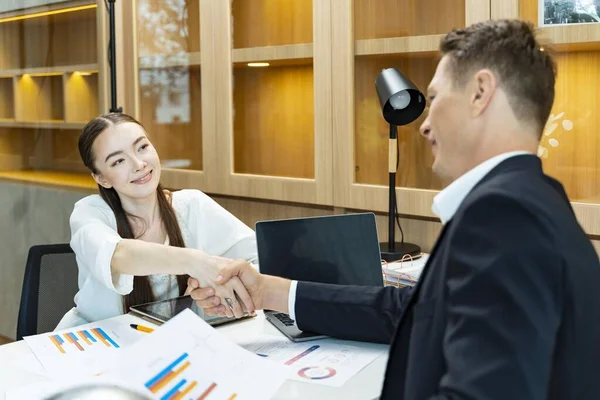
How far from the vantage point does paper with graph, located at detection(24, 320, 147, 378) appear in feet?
4.92

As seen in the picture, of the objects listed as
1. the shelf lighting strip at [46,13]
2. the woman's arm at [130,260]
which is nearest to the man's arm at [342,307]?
the woman's arm at [130,260]

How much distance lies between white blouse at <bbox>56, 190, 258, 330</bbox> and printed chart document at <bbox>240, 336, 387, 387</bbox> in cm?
49

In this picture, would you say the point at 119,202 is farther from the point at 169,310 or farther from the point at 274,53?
the point at 274,53

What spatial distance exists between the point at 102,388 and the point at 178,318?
24 centimetres

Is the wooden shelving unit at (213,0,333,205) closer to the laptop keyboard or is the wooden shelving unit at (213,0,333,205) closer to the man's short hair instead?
the laptop keyboard

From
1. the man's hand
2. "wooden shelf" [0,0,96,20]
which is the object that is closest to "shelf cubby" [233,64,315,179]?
"wooden shelf" [0,0,96,20]

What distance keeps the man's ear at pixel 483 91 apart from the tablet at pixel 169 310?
0.99 m

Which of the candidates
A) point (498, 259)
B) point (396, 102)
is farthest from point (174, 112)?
point (498, 259)

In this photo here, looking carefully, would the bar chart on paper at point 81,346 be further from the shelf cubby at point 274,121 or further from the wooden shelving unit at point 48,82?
the wooden shelving unit at point 48,82

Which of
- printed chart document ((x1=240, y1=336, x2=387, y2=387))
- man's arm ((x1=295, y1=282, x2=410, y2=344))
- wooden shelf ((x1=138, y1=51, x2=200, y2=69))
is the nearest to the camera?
printed chart document ((x1=240, y1=336, x2=387, y2=387))

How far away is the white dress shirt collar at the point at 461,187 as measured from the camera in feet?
3.29

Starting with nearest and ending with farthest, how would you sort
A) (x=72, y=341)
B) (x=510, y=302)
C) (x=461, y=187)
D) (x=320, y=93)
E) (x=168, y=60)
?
(x=510, y=302) < (x=461, y=187) < (x=72, y=341) < (x=320, y=93) < (x=168, y=60)

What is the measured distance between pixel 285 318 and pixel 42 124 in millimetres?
1781

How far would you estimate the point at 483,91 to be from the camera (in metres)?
1.07
